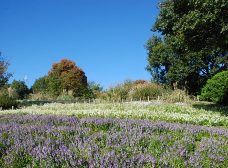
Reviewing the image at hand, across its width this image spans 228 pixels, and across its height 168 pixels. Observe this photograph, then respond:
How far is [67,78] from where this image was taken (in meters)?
66.6

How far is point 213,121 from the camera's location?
590 inches

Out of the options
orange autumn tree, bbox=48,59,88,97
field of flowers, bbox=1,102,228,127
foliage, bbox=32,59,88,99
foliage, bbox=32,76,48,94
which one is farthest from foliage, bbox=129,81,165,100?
foliage, bbox=32,76,48,94

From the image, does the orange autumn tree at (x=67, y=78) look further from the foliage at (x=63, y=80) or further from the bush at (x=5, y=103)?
the bush at (x=5, y=103)

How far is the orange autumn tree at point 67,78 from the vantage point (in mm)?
58619

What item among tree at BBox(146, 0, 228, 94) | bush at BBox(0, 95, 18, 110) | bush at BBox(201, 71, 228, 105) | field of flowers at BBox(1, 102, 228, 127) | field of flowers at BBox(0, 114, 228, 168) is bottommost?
field of flowers at BBox(0, 114, 228, 168)

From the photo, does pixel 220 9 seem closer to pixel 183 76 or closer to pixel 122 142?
pixel 122 142

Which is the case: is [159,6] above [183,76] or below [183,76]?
above

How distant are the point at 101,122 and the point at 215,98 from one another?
2298 centimetres

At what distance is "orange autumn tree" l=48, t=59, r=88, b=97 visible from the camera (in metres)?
58.6

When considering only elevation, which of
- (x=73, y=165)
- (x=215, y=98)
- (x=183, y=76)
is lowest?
(x=73, y=165)

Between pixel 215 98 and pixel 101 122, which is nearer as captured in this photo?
pixel 101 122

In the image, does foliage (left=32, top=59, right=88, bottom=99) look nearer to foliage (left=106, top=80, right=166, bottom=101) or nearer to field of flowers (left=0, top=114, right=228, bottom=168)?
foliage (left=106, top=80, right=166, bottom=101)

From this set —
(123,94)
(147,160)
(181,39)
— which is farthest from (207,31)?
(147,160)

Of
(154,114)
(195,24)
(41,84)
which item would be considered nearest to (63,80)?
(41,84)
